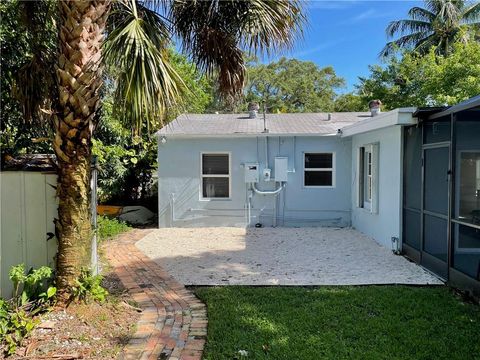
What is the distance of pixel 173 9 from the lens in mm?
5609

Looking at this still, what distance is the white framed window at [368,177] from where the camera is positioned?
9602 mm

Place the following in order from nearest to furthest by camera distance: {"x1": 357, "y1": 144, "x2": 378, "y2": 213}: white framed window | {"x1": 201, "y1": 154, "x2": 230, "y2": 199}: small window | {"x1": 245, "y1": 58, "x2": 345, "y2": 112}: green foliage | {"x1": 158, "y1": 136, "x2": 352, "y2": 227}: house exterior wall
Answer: {"x1": 357, "y1": 144, "x2": 378, "y2": 213}: white framed window
{"x1": 158, "y1": 136, "x2": 352, "y2": 227}: house exterior wall
{"x1": 201, "y1": 154, "x2": 230, "y2": 199}: small window
{"x1": 245, "y1": 58, "x2": 345, "y2": 112}: green foliage

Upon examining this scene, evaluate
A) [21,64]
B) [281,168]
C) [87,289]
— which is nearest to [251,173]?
[281,168]

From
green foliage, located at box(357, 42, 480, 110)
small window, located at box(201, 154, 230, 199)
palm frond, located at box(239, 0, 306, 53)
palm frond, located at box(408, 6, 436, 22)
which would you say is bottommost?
small window, located at box(201, 154, 230, 199)

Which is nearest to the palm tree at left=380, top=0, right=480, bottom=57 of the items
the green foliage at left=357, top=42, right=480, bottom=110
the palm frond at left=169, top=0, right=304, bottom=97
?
the green foliage at left=357, top=42, right=480, bottom=110

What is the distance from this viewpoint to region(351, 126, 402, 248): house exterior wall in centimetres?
825

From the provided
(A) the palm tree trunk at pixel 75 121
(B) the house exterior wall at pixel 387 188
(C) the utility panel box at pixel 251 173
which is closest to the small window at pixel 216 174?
(C) the utility panel box at pixel 251 173

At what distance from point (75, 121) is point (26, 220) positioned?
5.60 ft

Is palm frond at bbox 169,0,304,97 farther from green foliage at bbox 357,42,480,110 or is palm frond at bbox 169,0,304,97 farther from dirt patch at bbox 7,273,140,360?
green foliage at bbox 357,42,480,110

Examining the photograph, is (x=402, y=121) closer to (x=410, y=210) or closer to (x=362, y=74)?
(x=410, y=210)

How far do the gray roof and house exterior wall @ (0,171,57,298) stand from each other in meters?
6.06

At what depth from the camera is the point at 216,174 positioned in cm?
1234

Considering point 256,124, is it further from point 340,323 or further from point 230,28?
point 340,323

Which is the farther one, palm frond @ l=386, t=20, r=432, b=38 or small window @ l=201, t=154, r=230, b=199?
palm frond @ l=386, t=20, r=432, b=38
